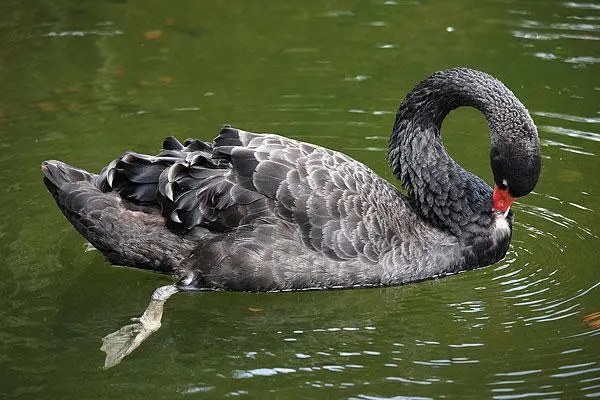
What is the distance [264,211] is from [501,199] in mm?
1506

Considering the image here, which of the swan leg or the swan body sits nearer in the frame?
the swan leg

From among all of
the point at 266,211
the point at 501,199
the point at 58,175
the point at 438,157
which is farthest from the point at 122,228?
the point at 501,199

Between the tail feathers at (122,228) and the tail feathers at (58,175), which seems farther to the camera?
the tail feathers at (58,175)

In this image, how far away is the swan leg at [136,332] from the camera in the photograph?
5.95 metres

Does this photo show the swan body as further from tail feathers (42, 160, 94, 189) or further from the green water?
the green water

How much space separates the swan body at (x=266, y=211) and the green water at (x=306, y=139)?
16 centimetres

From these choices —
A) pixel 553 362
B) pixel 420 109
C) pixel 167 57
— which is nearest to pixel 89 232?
pixel 420 109

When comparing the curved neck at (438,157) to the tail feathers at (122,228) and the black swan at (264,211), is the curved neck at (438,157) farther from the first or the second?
the tail feathers at (122,228)

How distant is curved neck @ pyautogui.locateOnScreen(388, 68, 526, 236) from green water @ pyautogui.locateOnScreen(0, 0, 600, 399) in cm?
41

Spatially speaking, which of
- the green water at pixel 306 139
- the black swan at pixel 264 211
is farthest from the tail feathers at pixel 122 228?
the green water at pixel 306 139

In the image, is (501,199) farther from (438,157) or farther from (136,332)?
(136,332)

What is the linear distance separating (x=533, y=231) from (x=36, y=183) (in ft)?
11.6

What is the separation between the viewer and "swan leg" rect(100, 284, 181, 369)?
595cm

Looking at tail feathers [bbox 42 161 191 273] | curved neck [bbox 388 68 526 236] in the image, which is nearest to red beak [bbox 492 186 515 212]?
curved neck [bbox 388 68 526 236]
